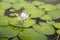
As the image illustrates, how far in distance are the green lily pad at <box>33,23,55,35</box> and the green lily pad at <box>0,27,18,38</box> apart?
16 centimetres

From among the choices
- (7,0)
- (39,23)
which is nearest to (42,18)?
(39,23)

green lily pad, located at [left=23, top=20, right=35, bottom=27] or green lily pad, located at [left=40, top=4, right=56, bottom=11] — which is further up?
green lily pad, located at [left=40, top=4, right=56, bottom=11]

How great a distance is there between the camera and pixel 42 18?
1253 millimetres

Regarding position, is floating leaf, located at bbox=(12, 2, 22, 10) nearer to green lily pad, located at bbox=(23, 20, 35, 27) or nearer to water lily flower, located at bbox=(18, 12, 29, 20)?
water lily flower, located at bbox=(18, 12, 29, 20)

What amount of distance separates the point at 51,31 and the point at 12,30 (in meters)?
0.29

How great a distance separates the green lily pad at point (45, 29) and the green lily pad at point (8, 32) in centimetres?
16

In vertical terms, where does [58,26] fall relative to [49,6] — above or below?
below

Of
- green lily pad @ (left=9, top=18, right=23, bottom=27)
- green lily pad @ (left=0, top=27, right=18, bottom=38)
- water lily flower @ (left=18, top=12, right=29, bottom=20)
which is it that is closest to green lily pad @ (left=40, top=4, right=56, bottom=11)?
water lily flower @ (left=18, top=12, right=29, bottom=20)

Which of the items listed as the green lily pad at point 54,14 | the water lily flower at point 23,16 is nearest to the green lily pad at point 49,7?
the green lily pad at point 54,14

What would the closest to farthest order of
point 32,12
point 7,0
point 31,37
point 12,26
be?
point 31,37 → point 12,26 → point 32,12 → point 7,0

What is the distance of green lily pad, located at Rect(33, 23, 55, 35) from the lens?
1109 millimetres

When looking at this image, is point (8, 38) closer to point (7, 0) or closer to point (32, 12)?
point (32, 12)

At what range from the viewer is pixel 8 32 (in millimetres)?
1092

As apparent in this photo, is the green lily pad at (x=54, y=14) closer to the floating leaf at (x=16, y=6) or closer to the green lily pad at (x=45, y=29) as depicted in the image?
the green lily pad at (x=45, y=29)
